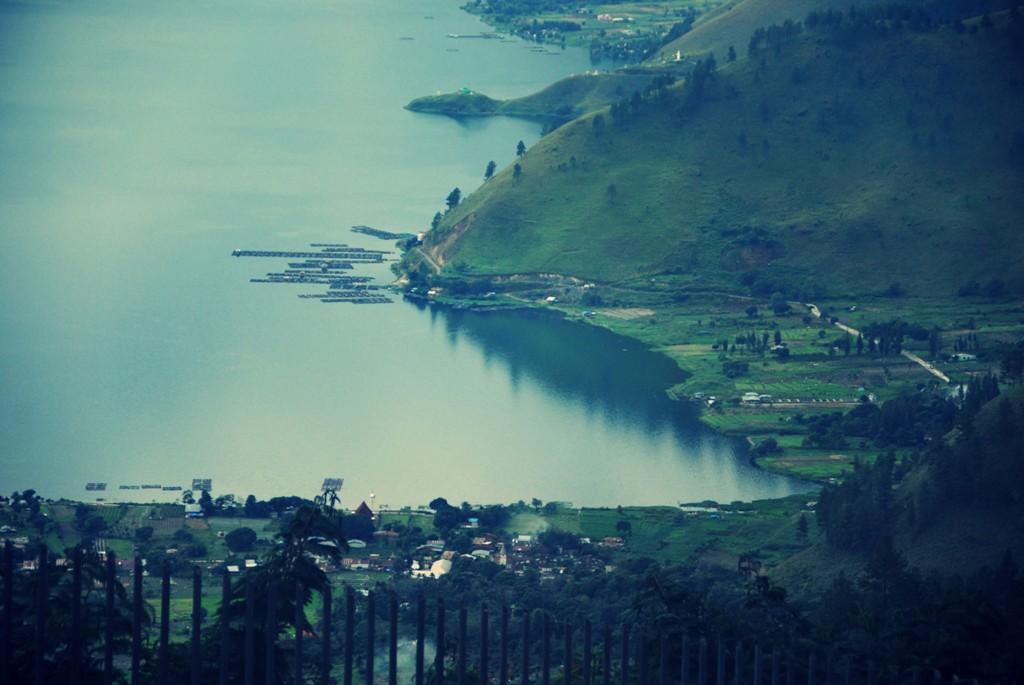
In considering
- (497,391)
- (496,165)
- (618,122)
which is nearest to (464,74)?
(496,165)

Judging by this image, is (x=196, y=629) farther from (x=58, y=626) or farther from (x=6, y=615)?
(x=58, y=626)

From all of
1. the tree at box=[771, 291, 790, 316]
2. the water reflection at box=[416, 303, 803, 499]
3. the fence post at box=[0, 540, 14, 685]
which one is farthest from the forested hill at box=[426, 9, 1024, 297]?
the fence post at box=[0, 540, 14, 685]

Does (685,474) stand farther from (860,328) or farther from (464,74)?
(464,74)

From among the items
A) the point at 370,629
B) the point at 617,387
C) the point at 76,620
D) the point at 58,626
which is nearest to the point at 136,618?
the point at 76,620

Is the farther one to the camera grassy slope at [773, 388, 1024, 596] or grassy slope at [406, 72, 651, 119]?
grassy slope at [406, 72, 651, 119]

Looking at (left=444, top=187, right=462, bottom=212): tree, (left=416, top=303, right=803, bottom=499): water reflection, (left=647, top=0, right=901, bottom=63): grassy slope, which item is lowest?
(left=416, top=303, right=803, bottom=499): water reflection

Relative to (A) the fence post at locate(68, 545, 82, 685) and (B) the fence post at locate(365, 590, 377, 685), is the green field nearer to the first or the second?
(B) the fence post at locate(365, 590, 377, 685)
